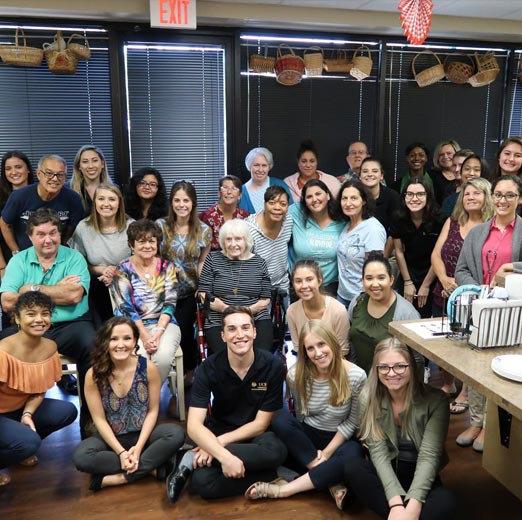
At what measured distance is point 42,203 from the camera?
3.42 meters

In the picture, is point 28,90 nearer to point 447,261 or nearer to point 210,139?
point 210,139

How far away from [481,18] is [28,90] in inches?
150

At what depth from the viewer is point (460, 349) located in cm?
191

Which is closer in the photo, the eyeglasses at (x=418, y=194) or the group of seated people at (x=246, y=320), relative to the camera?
the group of seated people at (x=246, y=320)

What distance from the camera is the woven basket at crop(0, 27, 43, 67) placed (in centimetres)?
389

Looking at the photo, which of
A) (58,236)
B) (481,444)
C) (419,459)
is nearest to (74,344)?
(58,236)

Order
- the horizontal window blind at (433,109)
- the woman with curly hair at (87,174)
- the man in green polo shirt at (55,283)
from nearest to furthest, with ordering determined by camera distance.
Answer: the man in green polo shirt at (55,283) → the woman with curly hair at (87,174) → the horizontal window blind at (433,109)

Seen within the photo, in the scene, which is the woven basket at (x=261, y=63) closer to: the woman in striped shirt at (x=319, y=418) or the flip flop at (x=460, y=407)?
the woman in striped shirt at (x=319, y=418)

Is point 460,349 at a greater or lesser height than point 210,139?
lesser

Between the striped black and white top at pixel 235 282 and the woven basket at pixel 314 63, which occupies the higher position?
the woven basket at pixel 314 63

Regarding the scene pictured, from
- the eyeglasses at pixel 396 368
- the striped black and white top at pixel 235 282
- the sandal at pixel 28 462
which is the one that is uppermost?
the striped black and white top at pixel 235 282

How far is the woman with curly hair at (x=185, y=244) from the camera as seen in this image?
11.2 feet

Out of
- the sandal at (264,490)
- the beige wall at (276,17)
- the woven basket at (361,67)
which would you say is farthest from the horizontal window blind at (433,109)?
the sandal at (264,490)

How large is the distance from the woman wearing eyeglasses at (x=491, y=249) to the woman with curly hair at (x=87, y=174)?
2.32m
